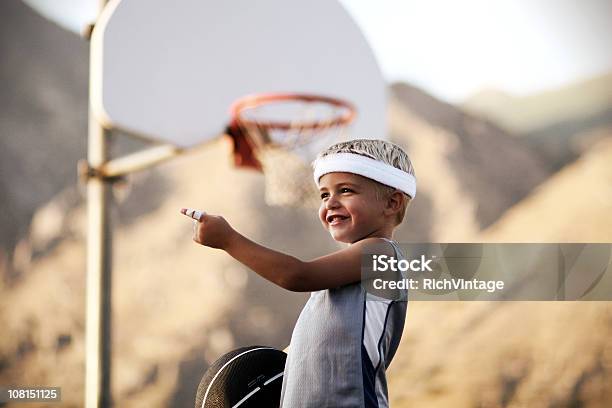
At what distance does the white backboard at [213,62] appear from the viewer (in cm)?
352

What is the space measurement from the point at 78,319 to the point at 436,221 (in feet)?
13.0

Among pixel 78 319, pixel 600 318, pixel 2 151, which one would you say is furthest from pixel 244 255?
pixel 2 151

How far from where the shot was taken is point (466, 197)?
30.1 ft

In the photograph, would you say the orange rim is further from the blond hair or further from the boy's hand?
the boy's hand

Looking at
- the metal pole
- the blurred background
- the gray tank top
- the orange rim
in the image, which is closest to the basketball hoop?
the orange rim

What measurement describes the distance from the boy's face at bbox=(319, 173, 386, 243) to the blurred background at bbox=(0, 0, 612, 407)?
5.86 meters

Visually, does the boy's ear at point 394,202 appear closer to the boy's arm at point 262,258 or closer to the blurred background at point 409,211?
the boy's arm at point 262,258

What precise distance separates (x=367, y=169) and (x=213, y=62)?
266 centimetres

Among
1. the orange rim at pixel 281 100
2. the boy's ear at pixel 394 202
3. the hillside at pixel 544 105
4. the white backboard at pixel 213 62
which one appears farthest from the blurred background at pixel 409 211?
the boy's ear at pixel 394 202

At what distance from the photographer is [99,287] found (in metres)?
3.68

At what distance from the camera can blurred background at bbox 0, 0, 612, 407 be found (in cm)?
770

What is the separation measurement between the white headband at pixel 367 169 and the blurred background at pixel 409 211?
230 inches

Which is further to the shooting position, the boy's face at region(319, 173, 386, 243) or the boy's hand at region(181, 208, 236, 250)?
the boy's face at region(319, 173, 386, 243)

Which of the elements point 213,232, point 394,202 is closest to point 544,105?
point 394,202
